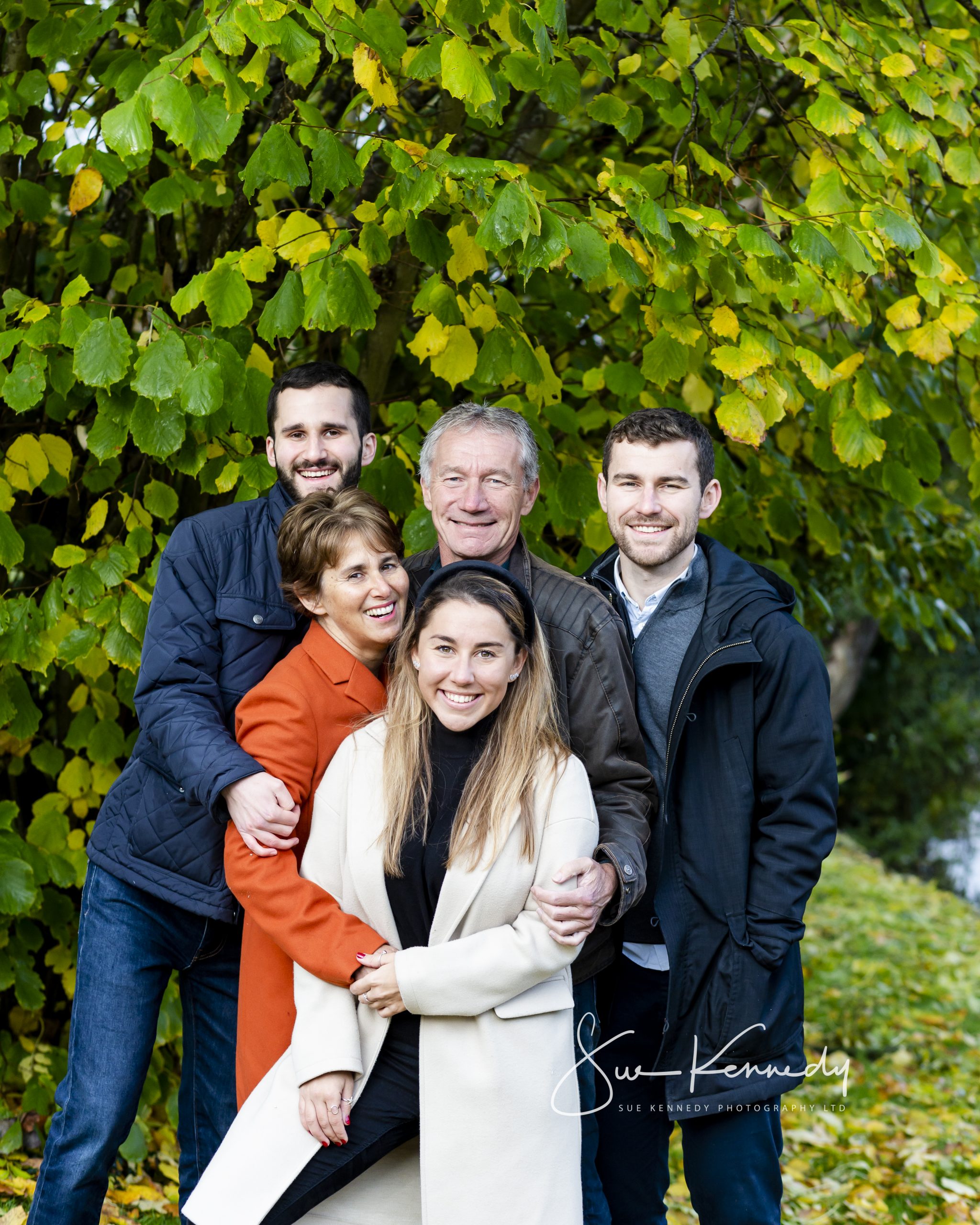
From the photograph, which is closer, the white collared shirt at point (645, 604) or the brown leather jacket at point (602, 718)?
the brown leather jacket at point (602, 718)

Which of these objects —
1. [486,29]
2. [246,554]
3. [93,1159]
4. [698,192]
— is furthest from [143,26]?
[93,1159]

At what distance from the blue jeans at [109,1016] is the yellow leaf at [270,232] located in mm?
1735

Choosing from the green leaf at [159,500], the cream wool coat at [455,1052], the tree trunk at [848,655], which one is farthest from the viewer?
the tree trunk at [848,655]

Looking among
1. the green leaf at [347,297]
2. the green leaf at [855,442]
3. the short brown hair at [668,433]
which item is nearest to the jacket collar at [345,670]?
the short brown hair at [668,433]

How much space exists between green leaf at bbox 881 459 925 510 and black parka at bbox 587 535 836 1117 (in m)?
1.34

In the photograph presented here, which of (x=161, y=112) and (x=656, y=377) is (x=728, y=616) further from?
(x=161, y=112)

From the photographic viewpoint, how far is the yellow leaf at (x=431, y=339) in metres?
3.28

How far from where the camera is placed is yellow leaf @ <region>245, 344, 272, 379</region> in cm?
346

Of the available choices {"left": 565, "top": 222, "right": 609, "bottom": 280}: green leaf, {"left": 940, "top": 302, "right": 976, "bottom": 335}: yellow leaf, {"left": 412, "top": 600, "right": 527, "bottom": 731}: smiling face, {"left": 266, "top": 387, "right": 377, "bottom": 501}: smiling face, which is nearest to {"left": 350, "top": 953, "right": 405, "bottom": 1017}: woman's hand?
{"left": 412, "top": 600, "right": 527, "bottom": 731}: smiling face

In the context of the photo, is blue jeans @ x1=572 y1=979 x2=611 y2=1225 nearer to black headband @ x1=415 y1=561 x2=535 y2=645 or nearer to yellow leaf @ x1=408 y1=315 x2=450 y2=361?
black headband @ x1=415 y1=561 x2=535 y2=645

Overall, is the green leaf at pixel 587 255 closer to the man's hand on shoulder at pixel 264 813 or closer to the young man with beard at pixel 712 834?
the young man with beard at pixel 712 834

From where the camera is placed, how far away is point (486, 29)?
3.39 meters

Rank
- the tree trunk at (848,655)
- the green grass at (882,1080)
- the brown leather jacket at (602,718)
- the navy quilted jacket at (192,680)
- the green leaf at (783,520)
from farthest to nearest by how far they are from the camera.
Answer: the tree trunk at (848,655) < the green grass at (882,1080) < the green leaf at (783,520) < the navy quilted jacket at (192,680) < the brown leather jacket at (602,718)

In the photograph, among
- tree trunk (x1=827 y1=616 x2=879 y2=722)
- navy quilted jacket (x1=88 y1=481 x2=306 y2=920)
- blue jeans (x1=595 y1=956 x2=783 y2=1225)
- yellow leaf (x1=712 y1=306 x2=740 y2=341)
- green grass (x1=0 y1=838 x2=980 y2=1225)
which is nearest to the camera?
navy quilted jacket (x1=88 y1=481 x2=306 y2=920)
